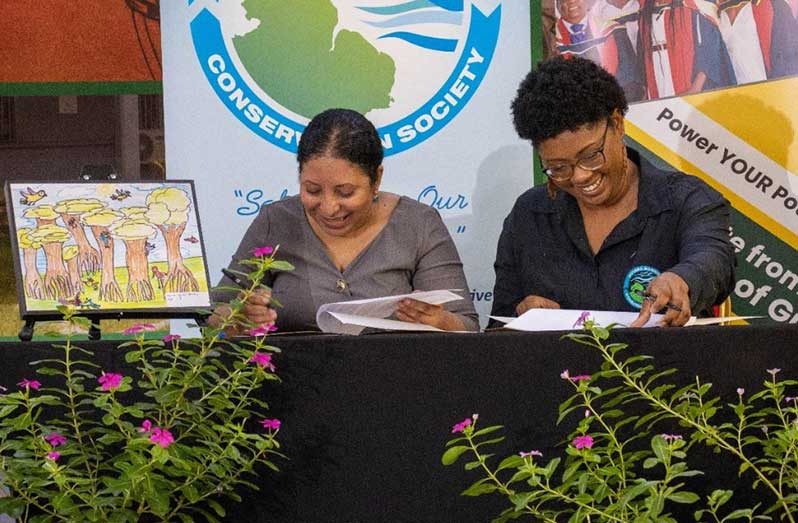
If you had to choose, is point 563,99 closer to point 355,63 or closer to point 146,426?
point 355,63

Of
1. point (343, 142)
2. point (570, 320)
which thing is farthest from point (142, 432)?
point (343, 142)

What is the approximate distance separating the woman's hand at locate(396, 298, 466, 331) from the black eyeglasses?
1.45ft

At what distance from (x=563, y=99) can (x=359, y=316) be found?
87 centimetres

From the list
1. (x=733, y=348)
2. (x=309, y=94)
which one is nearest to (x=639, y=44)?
(x=309, y=94)

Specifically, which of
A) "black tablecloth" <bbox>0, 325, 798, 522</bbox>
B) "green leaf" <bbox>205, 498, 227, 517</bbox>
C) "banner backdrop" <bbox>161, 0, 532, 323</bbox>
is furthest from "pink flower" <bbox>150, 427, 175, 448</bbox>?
"banner backdrop" <bbox>161, 0, 532, 323</bbox>

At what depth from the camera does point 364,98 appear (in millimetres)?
3510

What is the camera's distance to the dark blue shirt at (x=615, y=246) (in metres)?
2.81

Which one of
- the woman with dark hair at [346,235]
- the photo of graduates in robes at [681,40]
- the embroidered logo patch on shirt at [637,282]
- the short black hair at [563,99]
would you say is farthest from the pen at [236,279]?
the photo of graduates in robes at [681,40]

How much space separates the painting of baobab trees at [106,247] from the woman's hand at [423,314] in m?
0.41

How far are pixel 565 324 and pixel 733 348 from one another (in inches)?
14.5

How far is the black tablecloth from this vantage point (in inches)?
79.0

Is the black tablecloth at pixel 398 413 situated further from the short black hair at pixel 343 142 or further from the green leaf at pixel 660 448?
the short black hair at pixel 343 142

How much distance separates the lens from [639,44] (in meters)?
3.43

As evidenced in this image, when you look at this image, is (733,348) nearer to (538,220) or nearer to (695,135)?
(538,220)
